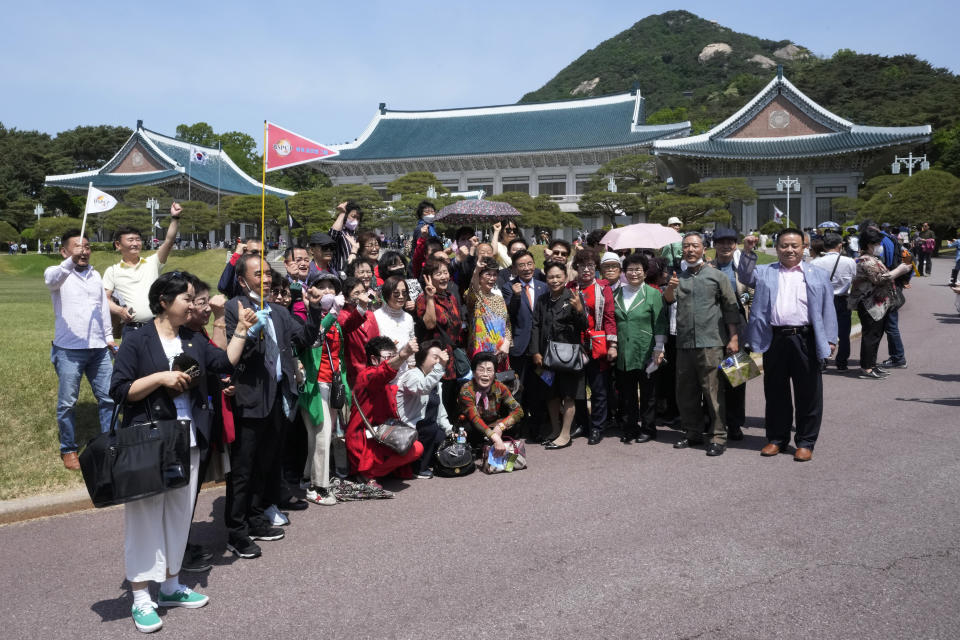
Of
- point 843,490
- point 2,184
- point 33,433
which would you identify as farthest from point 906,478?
point 2,184

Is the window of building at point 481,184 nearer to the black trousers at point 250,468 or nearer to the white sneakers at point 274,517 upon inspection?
the white sneakers at point 274,517

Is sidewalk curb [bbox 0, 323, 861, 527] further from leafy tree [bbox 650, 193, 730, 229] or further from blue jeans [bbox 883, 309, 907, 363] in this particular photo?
leafy tree [bbox 650, 193, 730, 229]

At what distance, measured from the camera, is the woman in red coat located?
5.55 meters

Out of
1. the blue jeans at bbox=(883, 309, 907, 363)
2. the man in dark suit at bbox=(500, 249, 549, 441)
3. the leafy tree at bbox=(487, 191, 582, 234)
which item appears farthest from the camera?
the leafy tree at bbox=(487, 191, 582, 234)

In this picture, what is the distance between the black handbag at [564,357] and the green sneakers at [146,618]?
404 cm

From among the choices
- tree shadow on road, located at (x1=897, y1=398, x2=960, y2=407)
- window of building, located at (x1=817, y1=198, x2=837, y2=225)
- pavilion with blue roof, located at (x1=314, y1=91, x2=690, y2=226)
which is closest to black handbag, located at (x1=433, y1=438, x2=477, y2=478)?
tree shadow on road, located at (x1=897, y1=398, x2=960, y2=407)

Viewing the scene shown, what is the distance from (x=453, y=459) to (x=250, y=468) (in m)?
2.00

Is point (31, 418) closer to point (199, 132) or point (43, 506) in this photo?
point (43, 506)

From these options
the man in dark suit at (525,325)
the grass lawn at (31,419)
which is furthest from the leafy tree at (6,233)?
the man in dark suit at (525,325)

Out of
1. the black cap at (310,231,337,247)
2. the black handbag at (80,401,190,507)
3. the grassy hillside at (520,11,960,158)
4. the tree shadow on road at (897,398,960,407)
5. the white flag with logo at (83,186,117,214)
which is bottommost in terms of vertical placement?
the tree shadow on road at (897,398,960,407)

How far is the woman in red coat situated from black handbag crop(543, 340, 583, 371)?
1.65 metres

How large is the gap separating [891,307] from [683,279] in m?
4.74

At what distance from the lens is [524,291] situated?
23.0ft

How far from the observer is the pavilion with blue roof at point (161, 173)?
45.7m
